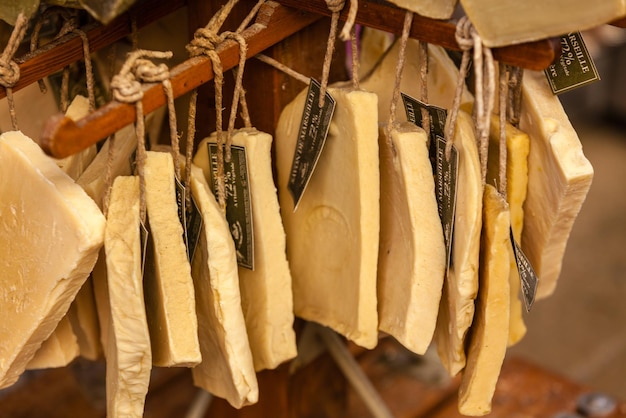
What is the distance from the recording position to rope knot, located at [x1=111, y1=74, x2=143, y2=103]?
69cm

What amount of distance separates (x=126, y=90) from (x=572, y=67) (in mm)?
411

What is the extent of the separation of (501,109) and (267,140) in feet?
0.77

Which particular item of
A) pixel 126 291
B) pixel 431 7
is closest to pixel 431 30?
pixel 431 7

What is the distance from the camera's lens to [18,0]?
810 millimetres

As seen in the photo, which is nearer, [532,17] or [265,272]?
[532,17]

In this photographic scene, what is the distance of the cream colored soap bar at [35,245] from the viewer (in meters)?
0.70

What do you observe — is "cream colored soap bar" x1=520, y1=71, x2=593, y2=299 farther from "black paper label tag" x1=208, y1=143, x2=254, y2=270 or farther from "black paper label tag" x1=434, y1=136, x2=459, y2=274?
"black paper label tag" x1=208, y1=143, x2=254, y2=270

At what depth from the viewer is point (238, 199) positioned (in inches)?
32.3

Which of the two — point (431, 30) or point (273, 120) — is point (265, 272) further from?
point (431, 30)

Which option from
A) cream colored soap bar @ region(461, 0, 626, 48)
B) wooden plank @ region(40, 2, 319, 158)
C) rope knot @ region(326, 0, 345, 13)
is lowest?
wooden plank @ region(40, 2, 319, 158)

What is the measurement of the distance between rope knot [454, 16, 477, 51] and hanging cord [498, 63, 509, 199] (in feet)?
0.18

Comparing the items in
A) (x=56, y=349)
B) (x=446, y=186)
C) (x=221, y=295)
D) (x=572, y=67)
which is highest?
(x=572, y=67)

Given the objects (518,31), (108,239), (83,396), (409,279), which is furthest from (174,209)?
(83,396)

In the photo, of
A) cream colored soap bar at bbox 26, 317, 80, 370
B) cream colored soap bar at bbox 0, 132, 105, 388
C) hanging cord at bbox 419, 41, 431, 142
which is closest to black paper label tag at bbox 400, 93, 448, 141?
hanging cord at bbox 419, 41, 431, 142
